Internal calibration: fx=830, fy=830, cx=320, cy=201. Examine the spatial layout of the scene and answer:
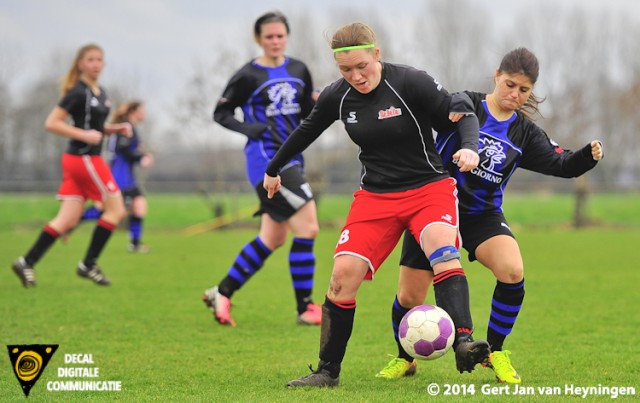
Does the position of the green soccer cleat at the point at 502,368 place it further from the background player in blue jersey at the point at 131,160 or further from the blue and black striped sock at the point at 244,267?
the background player in blue jersey at the point at 131,160

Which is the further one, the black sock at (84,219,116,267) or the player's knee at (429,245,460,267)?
the black sock at (84,219,116,267)

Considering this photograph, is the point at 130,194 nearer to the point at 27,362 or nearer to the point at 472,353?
the point at 27,362

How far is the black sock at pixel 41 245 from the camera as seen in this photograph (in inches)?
364

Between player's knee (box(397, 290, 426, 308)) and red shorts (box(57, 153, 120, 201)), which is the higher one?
red shorts (box(57, 153, 120, 201))

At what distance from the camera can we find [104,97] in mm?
9383

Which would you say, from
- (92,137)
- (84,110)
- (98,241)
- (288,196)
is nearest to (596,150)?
(288,196)

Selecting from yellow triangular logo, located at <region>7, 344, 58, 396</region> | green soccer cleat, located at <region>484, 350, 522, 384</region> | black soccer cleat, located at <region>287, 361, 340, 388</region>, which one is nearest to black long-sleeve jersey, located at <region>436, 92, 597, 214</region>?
green soccer cleat, located at <region>484, 350, 522, 384</region>

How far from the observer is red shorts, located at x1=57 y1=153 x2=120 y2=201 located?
924 centimetres

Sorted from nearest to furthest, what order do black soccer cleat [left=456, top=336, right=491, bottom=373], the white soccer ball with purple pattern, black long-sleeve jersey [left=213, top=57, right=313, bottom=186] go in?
black soccer cleat [left=456, top=336, right=491, bottom=373], the white soccer ball with purple pattern, black long-sleeve jersey [left=213, top=57, right=313, bottom=186]

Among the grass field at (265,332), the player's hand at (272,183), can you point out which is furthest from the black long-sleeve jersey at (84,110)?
the player's hand at (272,183)

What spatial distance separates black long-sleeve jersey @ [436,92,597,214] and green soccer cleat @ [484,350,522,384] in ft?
2.82

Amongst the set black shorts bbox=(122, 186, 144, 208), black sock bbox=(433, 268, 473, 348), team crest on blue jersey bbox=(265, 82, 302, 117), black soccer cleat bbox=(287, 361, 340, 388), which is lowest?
black shorts bbox=(122, 186, 144, 208)

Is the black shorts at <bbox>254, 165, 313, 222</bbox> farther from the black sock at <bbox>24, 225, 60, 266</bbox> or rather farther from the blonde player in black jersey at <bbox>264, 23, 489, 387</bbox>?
the black sock at <bbox>24, 225, 60, 266</bbox>

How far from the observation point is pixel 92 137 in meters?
8.99
